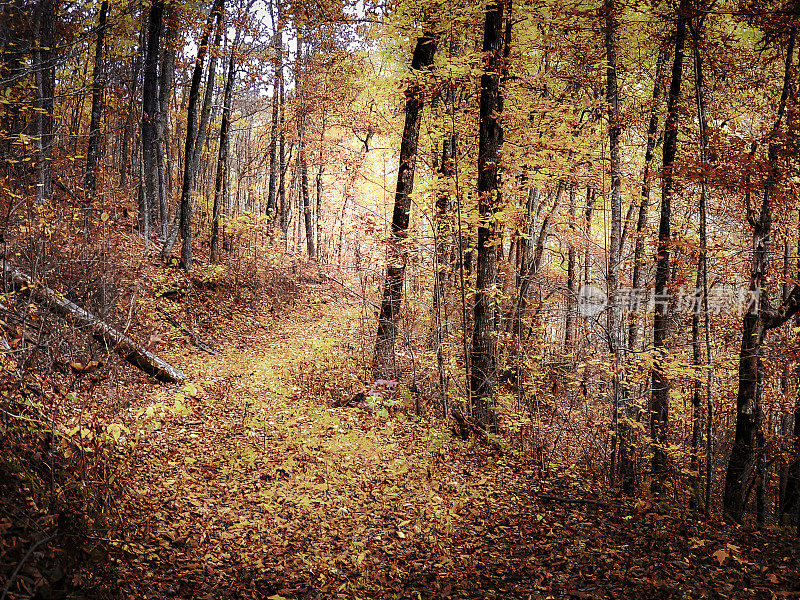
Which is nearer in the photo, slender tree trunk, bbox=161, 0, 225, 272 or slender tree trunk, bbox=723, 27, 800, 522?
slender tree trunk, bbox=723, 27, 800, 522

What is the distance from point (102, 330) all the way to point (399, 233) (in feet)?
18.9

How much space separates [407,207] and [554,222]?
22.8 ft

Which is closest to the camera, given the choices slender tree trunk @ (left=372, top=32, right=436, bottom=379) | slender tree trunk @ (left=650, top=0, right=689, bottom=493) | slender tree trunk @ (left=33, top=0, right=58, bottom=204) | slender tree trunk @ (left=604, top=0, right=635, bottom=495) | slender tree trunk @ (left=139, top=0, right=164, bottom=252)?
slender tree trunk @ (left=604, top=0, right=635, bottom=495)

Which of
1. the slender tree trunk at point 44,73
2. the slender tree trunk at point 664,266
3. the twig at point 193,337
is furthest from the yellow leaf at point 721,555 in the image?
the slender tree trunk at point 44,73

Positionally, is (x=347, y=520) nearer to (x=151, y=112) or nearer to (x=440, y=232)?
(x=440, y=232)

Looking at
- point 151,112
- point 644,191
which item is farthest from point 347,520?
point 151,112

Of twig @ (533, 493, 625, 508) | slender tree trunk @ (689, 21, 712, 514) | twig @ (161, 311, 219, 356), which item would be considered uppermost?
slender tree trunk @ (689, 21, 712, 514)

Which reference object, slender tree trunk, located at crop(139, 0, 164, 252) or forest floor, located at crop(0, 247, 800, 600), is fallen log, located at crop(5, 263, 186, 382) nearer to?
forest floor, located at crop(0, 247, 800, 600)

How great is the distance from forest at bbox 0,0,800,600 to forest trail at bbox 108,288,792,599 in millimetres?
41

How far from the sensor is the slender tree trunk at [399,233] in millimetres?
9578

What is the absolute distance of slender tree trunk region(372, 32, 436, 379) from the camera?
9578 millimetres

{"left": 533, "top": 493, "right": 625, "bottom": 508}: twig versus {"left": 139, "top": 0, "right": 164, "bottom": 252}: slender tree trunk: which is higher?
{"left": 139, "top": 0, "right": 164, "bottom": 252}: slender tree trunk

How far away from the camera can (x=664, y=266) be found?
10.5 m

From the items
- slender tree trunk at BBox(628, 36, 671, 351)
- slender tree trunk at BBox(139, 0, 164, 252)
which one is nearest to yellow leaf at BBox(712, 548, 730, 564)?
slender tree trunk at BBox(628, 36, 671, 351)
